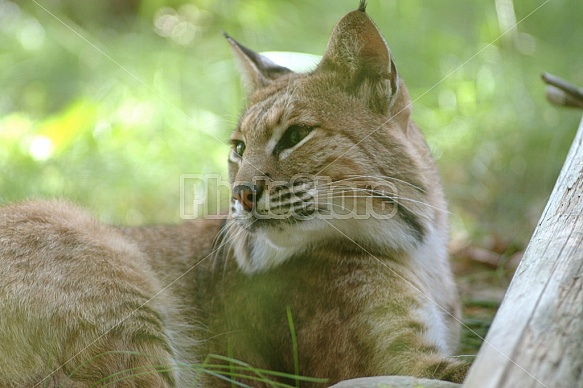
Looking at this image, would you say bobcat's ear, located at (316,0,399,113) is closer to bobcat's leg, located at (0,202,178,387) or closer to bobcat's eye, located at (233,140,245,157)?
bobcat's eye, located at (233,140,245,157)

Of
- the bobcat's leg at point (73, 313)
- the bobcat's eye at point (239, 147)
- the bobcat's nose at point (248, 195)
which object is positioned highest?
the bobcat's eye at point (239, 147)

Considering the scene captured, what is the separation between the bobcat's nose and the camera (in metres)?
3.36

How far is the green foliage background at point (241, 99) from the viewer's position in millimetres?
6738

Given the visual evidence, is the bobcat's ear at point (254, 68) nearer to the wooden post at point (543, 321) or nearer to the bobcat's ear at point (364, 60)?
the bobcat's ear at point (364, 60)

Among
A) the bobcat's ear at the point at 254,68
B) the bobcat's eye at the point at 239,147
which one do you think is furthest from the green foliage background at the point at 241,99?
the bobcat's eye at the point at 239,147

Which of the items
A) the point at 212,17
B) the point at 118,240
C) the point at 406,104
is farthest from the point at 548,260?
the point at 212,17

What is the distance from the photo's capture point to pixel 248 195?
337 centimetres

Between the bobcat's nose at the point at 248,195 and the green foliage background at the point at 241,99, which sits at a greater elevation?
the green foliage background at the point at 241,99

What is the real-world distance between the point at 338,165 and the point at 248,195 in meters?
0.49

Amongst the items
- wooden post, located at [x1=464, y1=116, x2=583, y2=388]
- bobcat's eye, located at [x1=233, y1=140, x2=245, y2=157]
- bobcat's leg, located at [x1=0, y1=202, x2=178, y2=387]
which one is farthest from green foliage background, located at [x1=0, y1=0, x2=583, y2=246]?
wooden post, located at [x1=464, y1=116, x2=583, y2=388]

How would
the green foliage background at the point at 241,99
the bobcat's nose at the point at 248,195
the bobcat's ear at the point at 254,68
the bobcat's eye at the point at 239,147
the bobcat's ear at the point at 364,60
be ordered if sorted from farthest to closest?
1. the green foliage background at the point at 241,99
2. the bobcat's ear at the point at 254,68
3. the bobcat's eye at the point at 239,147
4. the bobcat's ear at the point at 364,60
5. the bobcat's nose at the point at 248,195

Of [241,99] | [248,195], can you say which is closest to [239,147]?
[248,195]

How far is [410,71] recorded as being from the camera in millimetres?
7496

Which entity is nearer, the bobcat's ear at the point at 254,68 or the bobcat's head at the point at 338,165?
the bobcat's head at the point at 338,165
